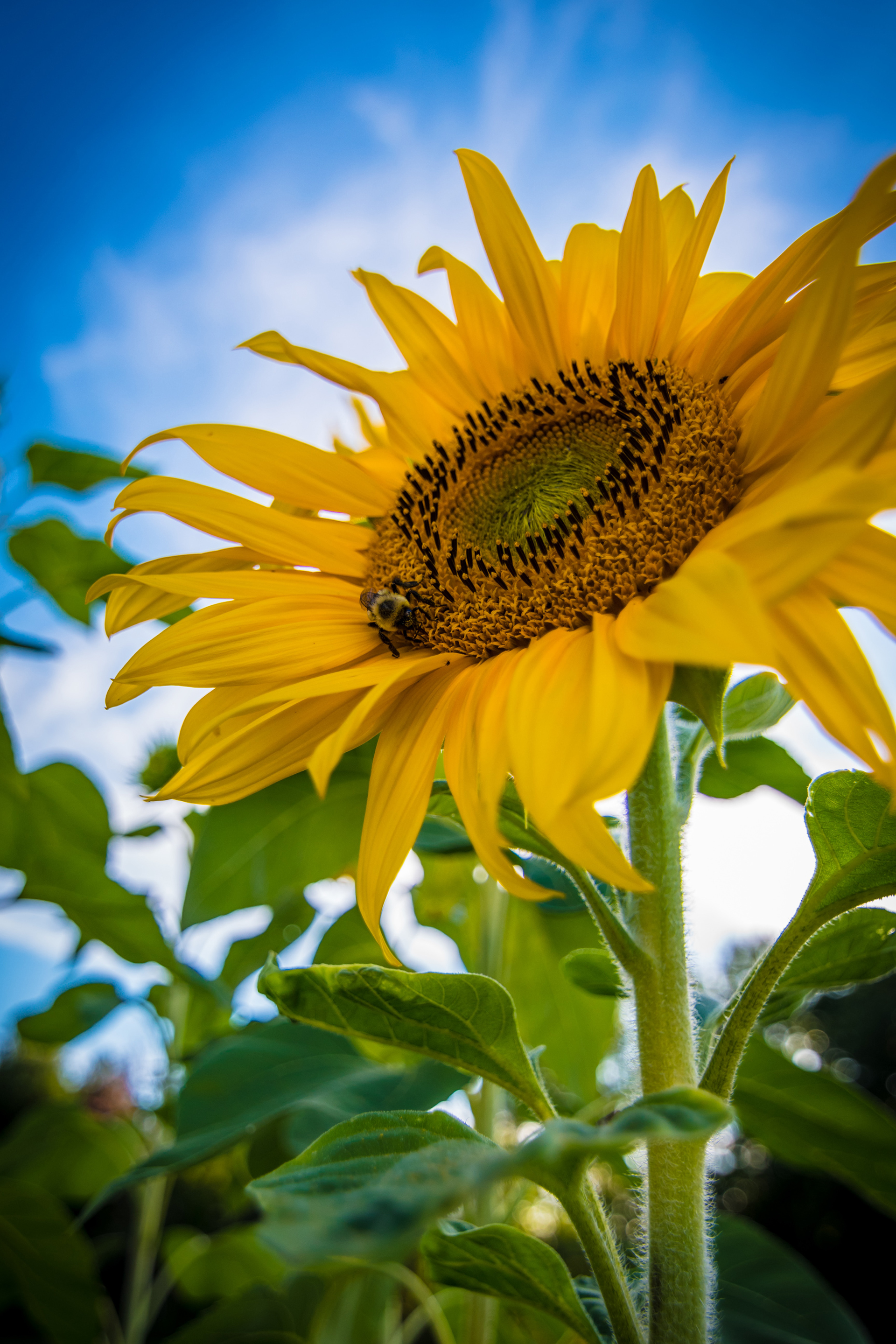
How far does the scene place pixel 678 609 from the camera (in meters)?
0.59

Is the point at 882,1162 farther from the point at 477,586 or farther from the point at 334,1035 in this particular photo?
the point at 477,586

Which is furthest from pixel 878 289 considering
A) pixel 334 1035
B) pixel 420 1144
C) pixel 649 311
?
pixel 334 1035

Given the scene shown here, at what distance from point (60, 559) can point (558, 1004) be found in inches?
58.0

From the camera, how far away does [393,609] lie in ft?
3.06

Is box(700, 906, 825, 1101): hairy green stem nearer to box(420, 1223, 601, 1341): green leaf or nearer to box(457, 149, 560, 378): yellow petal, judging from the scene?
box(420, 1223, 601, 1341): green leaf

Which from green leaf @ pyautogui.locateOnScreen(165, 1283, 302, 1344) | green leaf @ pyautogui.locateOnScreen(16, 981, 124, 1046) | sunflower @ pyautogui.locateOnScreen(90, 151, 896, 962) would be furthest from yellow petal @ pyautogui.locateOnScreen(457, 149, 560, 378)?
green leaf @ pyautogui.locateOnScreen(165, 1283, 302, 1344)

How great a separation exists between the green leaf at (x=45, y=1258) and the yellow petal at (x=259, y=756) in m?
1.37

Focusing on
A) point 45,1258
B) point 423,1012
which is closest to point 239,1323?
point 45,1258

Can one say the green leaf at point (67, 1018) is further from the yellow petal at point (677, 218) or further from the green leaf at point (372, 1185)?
the yellow petal at point (677, 218)

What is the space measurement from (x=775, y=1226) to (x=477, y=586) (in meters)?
6.19

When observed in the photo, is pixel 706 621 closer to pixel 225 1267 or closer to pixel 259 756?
pixel 259 756

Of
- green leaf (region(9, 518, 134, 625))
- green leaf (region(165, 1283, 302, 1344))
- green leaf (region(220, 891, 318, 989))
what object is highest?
green leaf (region(9, 518, 134, 625))

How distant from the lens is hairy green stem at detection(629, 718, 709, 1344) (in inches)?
27.8

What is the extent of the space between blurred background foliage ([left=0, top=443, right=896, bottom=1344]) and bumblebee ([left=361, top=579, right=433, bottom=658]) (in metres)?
0.18
